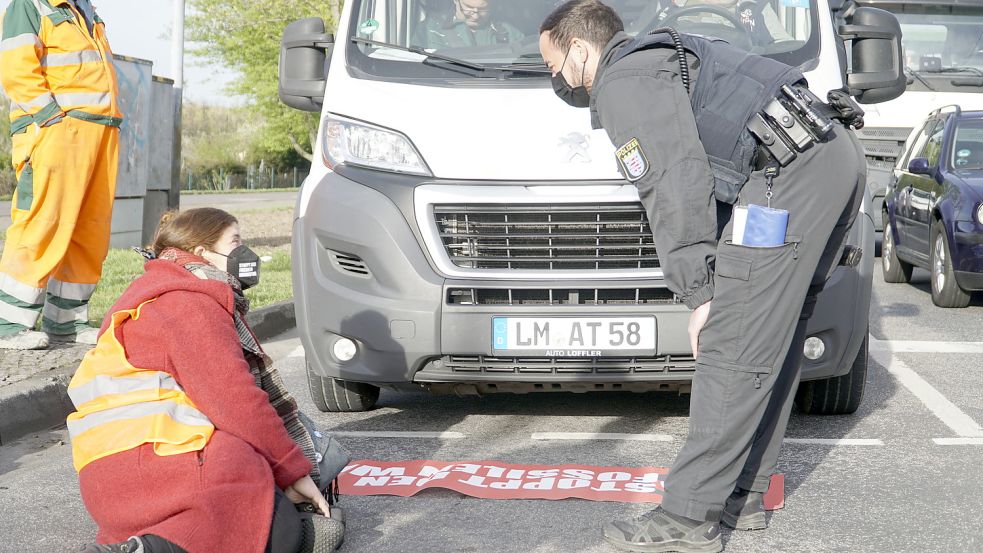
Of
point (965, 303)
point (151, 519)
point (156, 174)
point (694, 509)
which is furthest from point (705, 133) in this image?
point (156, 174)

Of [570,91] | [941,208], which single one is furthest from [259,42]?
[570,91]

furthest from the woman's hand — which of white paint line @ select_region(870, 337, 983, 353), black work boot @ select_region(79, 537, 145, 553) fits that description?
white paint line @ select_region(870, 337, 983, 353)

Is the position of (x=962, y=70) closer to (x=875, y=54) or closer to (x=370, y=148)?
(x=875, y=54)

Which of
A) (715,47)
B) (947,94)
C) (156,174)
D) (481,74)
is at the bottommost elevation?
(156,174)

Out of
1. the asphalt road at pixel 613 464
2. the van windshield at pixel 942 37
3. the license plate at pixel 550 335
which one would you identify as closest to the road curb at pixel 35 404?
the asphalt road at pixel 613 464

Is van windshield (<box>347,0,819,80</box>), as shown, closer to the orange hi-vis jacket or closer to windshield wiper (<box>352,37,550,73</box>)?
windshield wiper (<box>352,37,550,73</box>)

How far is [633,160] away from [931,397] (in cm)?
350

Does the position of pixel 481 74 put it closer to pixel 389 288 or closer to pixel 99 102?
pixel 389 288

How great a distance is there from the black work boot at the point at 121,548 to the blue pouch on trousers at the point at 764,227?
188 cm

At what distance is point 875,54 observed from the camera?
19.6ft

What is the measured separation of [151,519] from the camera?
3383 mm

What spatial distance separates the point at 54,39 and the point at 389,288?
2.84 metres

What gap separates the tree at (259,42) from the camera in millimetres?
23359

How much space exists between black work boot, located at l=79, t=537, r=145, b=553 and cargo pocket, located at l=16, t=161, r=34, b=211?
13.1ft
